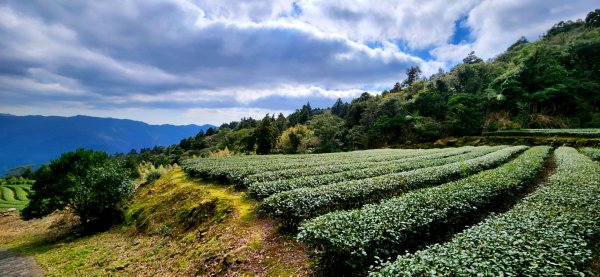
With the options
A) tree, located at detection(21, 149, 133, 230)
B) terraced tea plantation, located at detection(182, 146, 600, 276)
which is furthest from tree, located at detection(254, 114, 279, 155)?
terraced tea plantation, located at detection(182, 146, 600, 276)

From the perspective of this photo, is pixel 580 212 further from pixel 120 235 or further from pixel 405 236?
pixel 120 235

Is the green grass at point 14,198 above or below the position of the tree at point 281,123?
below

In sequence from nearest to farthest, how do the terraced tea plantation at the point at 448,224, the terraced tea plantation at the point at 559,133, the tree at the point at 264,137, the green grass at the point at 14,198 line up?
the terraced tea plantation at the point at 448,224, the terraced tea plantation at the point at 559,133, the green grass at the point at 14,198, the tree at the point at 264,137

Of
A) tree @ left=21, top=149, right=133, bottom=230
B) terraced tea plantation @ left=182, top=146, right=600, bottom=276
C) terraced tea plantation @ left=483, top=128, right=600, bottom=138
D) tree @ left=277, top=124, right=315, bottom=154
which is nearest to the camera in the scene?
terraced tea plantation @ left=182, top=146, right=600, bottom=276

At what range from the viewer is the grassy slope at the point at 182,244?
26.7 ft

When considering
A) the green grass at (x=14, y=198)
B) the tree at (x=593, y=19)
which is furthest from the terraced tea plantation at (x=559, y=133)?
the green grass at (x=14, y=198)

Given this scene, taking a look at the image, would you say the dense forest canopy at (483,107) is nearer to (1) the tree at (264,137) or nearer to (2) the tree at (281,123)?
(1) the tree at (264,137)

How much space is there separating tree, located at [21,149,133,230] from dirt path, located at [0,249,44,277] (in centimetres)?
329

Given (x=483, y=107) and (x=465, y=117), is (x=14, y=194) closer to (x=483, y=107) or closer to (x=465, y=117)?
(x=465, y=117)

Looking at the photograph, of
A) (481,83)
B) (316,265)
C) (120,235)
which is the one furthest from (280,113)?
(316,265)

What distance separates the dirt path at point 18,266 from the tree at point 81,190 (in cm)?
329

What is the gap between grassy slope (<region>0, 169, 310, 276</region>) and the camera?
26.7 feet

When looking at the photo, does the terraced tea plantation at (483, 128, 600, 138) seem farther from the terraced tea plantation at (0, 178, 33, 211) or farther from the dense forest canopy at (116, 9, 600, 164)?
the terraced tea plantation at (0, 178, 33, 211)

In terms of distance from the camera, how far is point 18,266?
1370 cm
